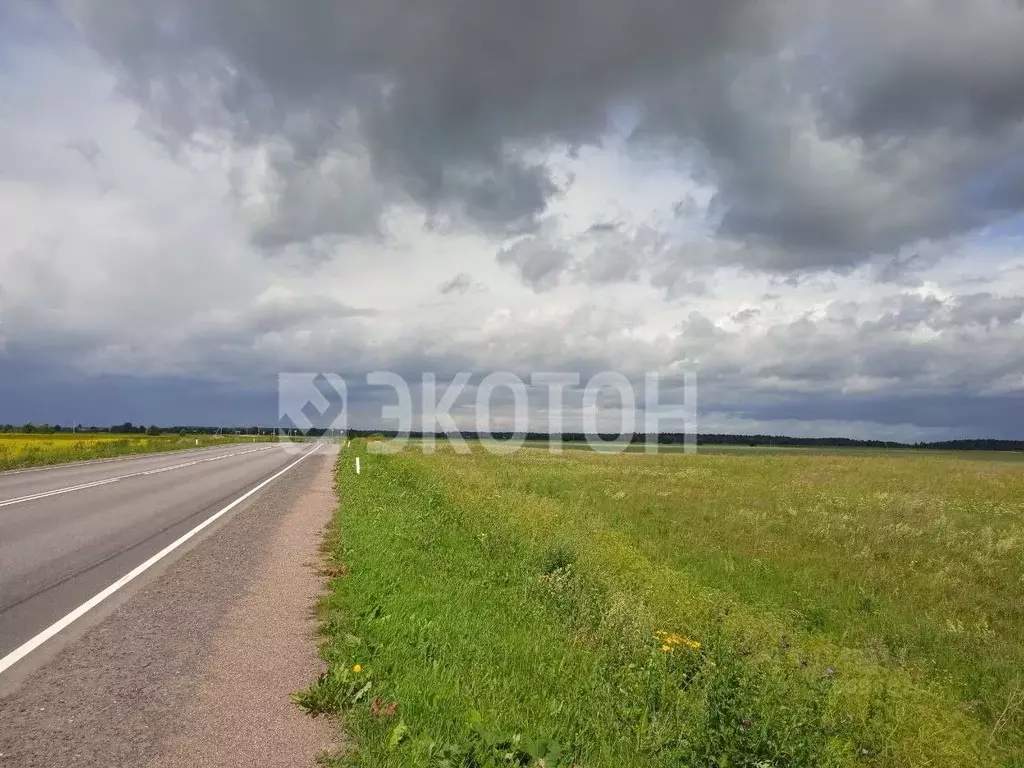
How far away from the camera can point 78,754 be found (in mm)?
4465

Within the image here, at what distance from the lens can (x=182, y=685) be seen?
5.64 metres

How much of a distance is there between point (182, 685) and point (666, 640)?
190 inches

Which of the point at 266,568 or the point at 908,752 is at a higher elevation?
the point at 266,568

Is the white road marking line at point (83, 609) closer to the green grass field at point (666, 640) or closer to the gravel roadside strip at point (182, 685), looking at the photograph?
the gravel roadside strip at point (182, 685)

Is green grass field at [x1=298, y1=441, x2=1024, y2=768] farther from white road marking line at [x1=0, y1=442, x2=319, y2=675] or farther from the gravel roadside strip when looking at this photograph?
white road marking line at [x1=0, y1=442, x2=319, y2=675]

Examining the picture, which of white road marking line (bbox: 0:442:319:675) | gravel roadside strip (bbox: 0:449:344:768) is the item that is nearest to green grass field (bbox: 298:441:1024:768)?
gravel roadside strip (bbox: 0:449:344:768)

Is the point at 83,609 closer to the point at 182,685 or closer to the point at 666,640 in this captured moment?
the point at 182,685

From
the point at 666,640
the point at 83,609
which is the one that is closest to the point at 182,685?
the point at 83,609

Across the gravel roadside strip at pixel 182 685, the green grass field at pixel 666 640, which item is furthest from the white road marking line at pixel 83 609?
the green grass field at pixel 666 640

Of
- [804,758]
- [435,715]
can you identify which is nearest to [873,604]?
[804,758]

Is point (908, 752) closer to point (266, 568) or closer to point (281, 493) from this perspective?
point (266, 568)

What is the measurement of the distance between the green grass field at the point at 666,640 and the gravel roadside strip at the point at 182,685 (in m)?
0.39

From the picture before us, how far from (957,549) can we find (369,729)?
1538 centimetres

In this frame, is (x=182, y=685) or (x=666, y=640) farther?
(x=666, y=640)
